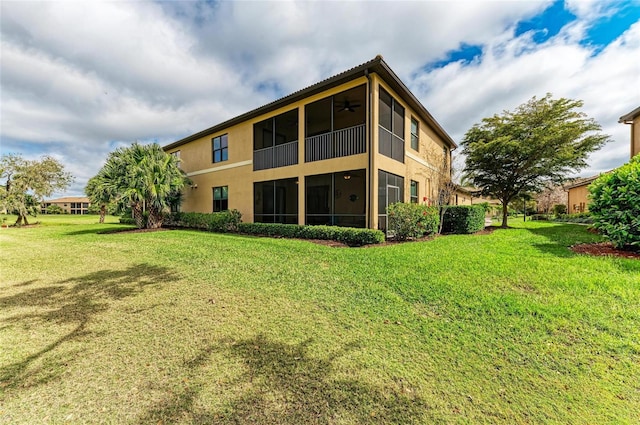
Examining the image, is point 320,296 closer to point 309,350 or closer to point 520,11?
point 309,350

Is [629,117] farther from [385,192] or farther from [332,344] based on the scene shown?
[332,344]

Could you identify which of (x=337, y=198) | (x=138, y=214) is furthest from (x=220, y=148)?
(x=337, y=198)

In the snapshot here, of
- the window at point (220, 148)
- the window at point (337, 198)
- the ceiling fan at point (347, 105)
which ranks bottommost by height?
the window at point (337, 198)

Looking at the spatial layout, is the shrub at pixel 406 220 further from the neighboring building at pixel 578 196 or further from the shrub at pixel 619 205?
the neighboring building at pixel 578 196

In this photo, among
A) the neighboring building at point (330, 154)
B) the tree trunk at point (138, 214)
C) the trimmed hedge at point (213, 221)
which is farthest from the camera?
the tree trunk at point (138, 214)

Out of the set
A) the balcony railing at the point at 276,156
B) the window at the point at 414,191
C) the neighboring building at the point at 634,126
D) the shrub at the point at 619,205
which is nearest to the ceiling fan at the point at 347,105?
the balcony railing at the point at 276,156

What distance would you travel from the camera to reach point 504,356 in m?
3.05

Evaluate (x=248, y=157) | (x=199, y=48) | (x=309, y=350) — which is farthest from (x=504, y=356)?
(x=248, y=157)

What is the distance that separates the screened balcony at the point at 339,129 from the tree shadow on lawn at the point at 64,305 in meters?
7.97

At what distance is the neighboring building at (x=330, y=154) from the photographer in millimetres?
10562

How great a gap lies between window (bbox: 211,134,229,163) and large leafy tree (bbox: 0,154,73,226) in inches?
666

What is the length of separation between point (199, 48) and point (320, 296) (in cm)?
1159

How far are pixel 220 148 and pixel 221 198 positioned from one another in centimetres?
349

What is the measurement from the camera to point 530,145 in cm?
1536
